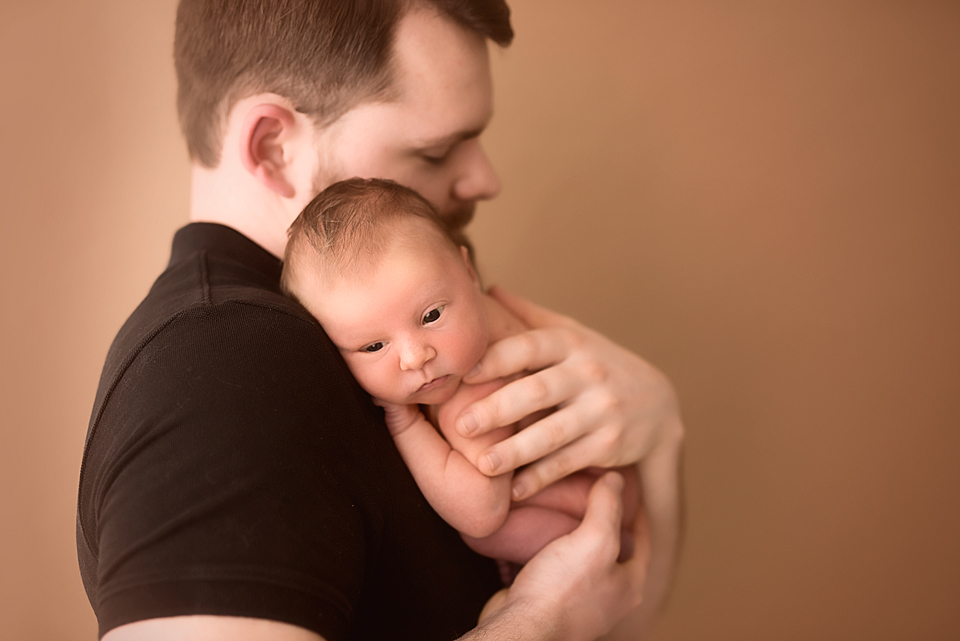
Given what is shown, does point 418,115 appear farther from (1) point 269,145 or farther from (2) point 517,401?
(2) point 517,401

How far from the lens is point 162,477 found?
0.55m

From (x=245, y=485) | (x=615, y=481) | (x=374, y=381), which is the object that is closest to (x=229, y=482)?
(x=245, y=485)

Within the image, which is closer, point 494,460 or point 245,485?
point 245,485

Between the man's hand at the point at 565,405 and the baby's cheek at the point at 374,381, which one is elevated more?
the baby's cheek at the point at 374,381

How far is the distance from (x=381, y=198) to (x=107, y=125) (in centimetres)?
114

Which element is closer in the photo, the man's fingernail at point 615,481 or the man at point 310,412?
the man at point 310,412

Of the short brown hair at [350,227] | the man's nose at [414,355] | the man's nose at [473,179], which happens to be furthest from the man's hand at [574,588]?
the man's nose at [473,179]

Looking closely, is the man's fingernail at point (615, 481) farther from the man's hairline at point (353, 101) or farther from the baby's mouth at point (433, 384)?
the man's hairline at point (353, 101)

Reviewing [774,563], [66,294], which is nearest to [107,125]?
[66,294]

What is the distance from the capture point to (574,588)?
872 millimetres

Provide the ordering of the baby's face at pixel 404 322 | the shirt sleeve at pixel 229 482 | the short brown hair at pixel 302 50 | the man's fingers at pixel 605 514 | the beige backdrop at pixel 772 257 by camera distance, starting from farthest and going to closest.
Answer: the beige backdrop at pixel 772 257
the short brown hair at pixel 302 50
the man's fingers at pixel 605 514
the baby's face at pixel 404 322
the shirt sleeve at pixel 229 482

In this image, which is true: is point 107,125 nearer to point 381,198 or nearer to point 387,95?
point 387,95

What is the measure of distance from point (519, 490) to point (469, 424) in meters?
0.15

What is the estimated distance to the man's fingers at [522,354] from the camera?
3.07ft
